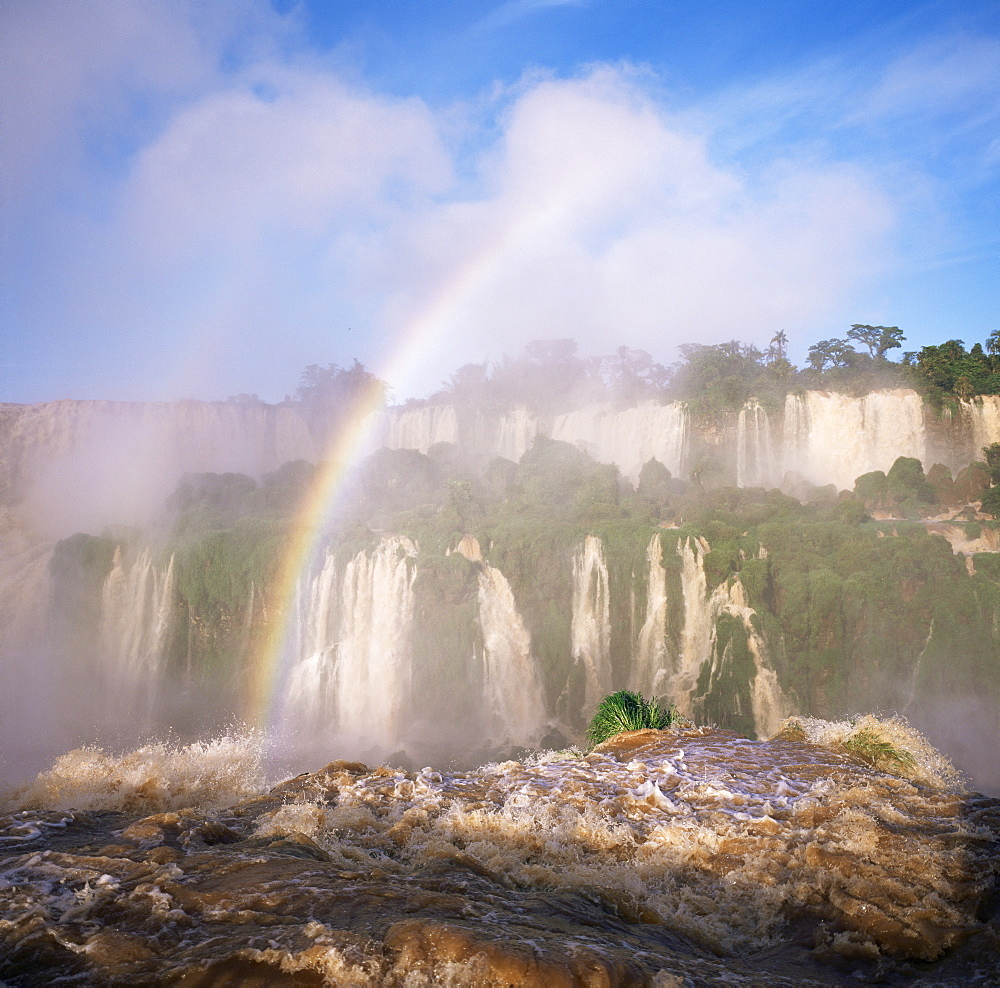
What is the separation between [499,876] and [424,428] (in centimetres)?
4772

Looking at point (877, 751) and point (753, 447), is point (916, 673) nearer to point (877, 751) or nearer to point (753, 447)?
point (753, 447)

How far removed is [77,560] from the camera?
3819 cm

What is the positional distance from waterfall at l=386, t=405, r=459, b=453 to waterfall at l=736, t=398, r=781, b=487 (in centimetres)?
2150

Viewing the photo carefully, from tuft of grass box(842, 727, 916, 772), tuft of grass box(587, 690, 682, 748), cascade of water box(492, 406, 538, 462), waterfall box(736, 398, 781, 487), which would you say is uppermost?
cascade of water box(492, 406, 538, 462)

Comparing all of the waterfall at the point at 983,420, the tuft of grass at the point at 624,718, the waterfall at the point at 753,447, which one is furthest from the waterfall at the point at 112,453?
the waterfall at the point at 983,420

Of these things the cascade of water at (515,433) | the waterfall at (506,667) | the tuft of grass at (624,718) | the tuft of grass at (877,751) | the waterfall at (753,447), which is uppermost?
the cascade of water at (515,433)

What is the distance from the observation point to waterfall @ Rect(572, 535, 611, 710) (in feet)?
93.9

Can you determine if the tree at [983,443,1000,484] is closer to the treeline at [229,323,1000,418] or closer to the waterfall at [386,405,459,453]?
the treeline at [229,323,1000,418]

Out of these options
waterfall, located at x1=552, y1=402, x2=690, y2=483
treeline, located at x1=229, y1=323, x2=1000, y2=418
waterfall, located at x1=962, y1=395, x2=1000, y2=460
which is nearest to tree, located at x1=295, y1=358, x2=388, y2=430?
treeline, located at x1=229, y1=323, x2=1000, y2=418

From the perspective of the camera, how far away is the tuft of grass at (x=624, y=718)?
40.9ft

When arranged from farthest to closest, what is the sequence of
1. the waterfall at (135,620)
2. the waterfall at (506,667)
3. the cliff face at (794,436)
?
the cliff face at (794,436) → the waterfall at (135,620) → the waterfall at (506,667)

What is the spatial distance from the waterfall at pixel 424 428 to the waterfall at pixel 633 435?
370 inches

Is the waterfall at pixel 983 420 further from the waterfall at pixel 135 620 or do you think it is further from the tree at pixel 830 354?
the waterfall at pixel 135 620

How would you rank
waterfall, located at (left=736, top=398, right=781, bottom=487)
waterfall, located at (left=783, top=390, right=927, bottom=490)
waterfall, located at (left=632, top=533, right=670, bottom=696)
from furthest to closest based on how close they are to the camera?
waterfall, located at (left=736, top=398, right=781, bottom=487) → waterfall, located at (left=783, top=390, right=927, bottom=490) → waterfall, located at (left=632, top=533, right=670, bottom=696)
